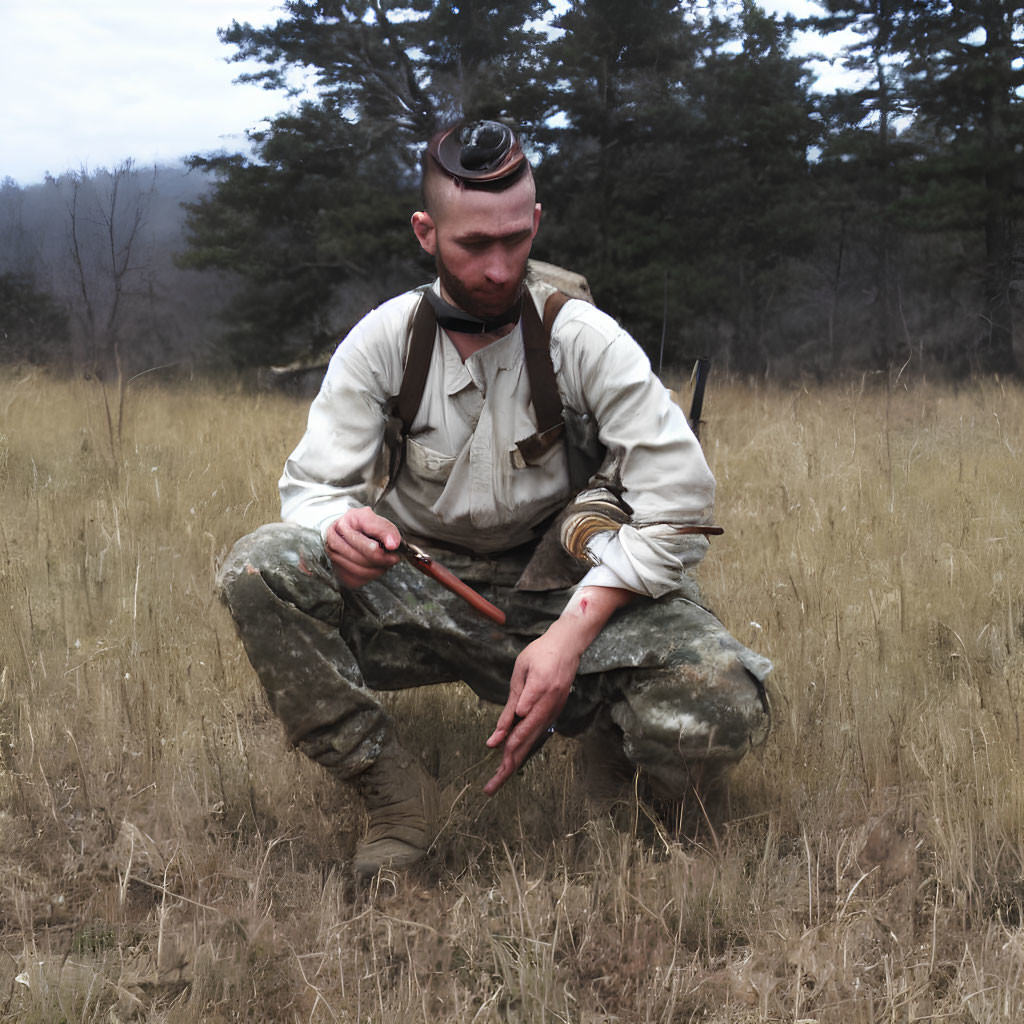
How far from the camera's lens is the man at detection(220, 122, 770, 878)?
233 centimetres

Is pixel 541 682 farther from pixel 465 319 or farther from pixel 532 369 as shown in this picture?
pixel 465 319

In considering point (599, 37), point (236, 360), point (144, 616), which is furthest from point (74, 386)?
point (599, 37)

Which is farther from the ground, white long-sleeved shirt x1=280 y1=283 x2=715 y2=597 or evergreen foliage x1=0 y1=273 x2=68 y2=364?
evergreen foliage x1=0 y1=273 x2=68 y2=364

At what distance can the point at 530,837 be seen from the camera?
8.06 feet

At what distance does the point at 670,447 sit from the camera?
7.88 ft

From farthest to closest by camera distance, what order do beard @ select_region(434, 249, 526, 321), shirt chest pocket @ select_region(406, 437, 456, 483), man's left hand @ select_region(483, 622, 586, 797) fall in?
shirt chest pocket @ select_region(406, 437, 456, 483) → beard @ select_region(434, 249, 526, 321) → man's left hand @ select_region(483, 622, 586, 797)

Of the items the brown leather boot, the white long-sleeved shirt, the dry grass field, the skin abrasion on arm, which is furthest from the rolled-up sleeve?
the brown leather boot

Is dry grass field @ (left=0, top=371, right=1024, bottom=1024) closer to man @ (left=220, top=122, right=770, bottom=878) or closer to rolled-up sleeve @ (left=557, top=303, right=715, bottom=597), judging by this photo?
man @ (left=220, top=122, right=770, bottom=878)

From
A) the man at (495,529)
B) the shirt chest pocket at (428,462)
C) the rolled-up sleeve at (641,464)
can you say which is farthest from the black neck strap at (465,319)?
the shirt chest pocket at (428,462)

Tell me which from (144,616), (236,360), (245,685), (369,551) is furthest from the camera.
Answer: (236,360)

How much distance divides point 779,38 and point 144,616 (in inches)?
610

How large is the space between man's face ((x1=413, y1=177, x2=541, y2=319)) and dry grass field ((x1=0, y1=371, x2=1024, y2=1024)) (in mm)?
1133

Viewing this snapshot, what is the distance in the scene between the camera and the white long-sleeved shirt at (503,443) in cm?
240

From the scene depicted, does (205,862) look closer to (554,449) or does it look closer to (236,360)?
(554,449)
